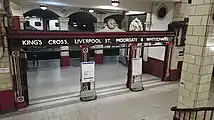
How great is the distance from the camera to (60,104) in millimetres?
5621

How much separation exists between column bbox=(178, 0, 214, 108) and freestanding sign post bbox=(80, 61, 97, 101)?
295cm

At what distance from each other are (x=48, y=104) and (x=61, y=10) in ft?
18.6

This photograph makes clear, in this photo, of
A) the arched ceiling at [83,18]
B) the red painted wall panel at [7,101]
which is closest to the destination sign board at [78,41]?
the red painted wall panel at [7,101]

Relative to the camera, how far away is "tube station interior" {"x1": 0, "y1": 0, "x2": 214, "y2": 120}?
4.60 m

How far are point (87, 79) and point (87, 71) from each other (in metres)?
0.28

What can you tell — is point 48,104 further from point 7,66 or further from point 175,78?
point 175,78

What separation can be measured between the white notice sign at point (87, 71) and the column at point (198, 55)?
295cm

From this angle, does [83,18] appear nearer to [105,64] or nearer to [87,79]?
[105,64]

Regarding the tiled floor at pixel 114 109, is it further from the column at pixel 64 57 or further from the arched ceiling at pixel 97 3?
the column at pixel 64 57

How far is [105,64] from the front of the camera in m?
11.3

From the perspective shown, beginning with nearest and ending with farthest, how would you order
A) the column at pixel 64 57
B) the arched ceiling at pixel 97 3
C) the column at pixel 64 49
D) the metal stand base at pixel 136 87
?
the arched ceiling at pixel 97 3, the metal stand base at pixel 136 87, the column at pixel 64 49, the column at pixel 64 57

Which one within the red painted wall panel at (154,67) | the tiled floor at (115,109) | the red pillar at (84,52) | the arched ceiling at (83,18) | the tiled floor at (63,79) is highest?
the arched ceiling at (83,18)

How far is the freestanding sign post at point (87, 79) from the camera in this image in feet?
18.8

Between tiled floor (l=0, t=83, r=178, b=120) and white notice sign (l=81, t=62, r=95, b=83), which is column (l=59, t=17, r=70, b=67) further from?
tiled floor (l=0, t=83, r=178, b=120)
